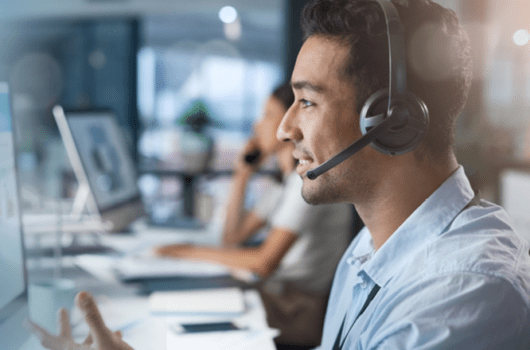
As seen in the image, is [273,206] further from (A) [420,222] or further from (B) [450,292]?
(B) [450,292]

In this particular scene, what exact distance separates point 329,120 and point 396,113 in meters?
0.12

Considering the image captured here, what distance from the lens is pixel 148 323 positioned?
1.06 metres

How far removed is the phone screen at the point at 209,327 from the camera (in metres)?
1.02

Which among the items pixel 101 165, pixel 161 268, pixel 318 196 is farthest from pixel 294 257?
pixel 318 196

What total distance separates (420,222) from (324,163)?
0.56 ft

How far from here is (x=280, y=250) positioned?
5.14 feet

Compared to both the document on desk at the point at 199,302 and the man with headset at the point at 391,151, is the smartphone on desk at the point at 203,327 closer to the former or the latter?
the document on desk at the point at 199,302

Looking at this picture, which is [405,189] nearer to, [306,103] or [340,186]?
[340,186]

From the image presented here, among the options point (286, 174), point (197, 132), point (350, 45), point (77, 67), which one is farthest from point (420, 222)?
point (77, 67)

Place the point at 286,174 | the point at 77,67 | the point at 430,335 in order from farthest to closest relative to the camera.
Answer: the point at 77,67 < the point at 286,174 < the point at 430,335

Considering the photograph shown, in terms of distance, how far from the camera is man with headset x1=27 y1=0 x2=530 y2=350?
24.6 inches

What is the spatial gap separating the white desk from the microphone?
1.44 ft

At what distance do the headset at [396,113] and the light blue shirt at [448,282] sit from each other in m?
0.10

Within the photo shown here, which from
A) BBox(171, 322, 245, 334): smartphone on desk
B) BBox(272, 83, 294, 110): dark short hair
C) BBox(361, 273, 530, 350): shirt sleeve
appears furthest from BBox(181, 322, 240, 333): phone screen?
BBox(272, 83, 294, 110): dark short hair
